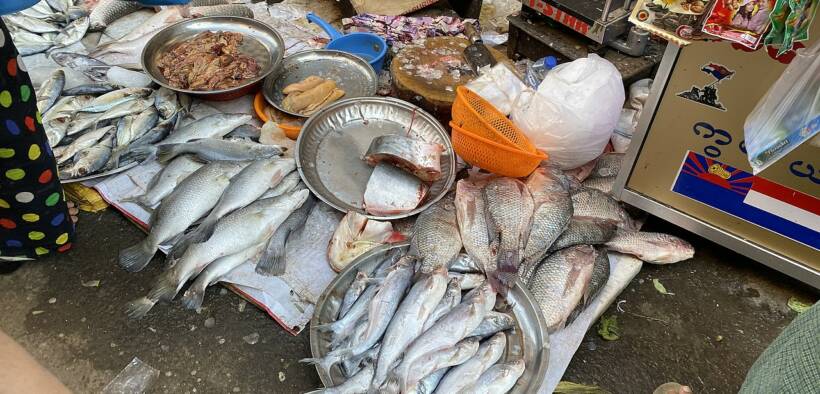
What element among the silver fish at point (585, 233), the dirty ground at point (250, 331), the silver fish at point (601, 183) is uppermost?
the silver fish at point (585, 233)

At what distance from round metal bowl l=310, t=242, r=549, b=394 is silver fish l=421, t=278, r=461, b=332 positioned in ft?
0.85

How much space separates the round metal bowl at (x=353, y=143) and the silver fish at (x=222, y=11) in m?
1.69

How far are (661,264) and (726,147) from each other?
835 mm

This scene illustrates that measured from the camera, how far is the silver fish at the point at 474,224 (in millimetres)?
2803

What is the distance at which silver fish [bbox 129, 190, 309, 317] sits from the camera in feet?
9.28

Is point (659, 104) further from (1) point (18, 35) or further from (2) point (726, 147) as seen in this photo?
(1) point (18, 35)

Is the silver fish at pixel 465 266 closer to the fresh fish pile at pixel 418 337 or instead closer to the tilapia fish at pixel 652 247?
the fresh fish pile at pixel 418 337

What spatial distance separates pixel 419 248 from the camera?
2795 mm

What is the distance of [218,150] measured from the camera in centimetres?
349

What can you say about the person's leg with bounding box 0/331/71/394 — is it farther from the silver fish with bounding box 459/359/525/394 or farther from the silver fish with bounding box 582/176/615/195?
the silver fish with bounding box 582/176/615/195

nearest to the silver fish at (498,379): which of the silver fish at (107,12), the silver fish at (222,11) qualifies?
the silver fish at (222,11)

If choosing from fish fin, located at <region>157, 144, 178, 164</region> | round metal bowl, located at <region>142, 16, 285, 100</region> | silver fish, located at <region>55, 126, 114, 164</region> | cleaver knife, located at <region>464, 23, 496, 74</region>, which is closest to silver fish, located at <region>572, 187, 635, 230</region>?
cleaver knife, located at <region>464, 23, 496, 74</region>

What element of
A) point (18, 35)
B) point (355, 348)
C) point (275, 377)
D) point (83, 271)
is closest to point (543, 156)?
point (355, 348)

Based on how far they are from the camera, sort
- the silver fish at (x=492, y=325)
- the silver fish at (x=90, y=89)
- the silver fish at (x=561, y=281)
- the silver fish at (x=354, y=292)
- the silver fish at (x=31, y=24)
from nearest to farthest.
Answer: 1. the silver fish at (x=492, y=325)
2. the silver fish at (x=354, y=292)
3. the silver fish at (x=561, y=281)
4. the silver fish at (x=90, y=89)
5. the silver fish at (x=31, y=24)
